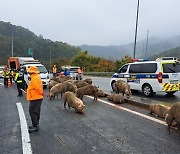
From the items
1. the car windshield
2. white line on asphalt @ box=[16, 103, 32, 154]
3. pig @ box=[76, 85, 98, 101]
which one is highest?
the car windshield

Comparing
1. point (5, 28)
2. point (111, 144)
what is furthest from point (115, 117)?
point (5, 28)

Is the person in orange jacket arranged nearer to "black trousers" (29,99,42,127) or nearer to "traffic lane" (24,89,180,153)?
"black trousers" (29,99,42,127)

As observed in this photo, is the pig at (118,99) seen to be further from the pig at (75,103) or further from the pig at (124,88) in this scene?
the pig at (75,103)

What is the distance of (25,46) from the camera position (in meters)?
82.0

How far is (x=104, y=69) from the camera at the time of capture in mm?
58062

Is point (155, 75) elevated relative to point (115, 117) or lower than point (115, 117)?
elevated

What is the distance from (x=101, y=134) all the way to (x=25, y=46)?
77872mm

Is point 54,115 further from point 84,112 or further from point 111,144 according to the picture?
point 111,144

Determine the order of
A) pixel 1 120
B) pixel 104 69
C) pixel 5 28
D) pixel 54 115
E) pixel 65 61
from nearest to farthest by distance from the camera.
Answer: pixel 1 120 → pixel 54 115 → pixel 104 69 → pixel 65 61 → pixel 5 28

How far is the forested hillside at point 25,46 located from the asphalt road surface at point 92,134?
61.4 metres

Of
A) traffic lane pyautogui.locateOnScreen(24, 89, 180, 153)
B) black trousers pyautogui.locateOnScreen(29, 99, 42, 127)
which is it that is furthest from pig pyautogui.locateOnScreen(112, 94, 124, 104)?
black trousers pyautogui.locateOnScreen(29, 99, 42, 127)

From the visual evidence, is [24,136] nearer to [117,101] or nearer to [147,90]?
[117,101]

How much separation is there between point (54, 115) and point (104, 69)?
48146mm

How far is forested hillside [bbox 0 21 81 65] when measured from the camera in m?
Answer: 80.3
